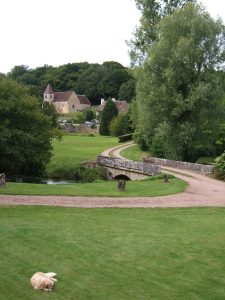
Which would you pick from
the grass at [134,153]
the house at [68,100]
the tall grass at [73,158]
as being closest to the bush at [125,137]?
the tall grass at [73,158]

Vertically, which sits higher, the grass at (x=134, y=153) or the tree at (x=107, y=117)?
the tree at (x=107, y=117)

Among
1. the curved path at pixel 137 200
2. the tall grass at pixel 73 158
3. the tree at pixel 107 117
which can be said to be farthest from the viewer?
the tree at pixel 107 117

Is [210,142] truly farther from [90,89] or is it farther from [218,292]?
[90,89]

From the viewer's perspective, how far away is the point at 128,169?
138 ft

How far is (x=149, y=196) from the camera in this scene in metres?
25.4

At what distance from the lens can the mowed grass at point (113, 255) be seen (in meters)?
10.2

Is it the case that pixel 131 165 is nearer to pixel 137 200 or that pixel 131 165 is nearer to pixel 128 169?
pixel 128 169

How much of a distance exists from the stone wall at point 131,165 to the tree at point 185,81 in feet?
15.6

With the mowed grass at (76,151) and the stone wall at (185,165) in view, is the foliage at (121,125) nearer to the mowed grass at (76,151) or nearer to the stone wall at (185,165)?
the mowed grass at (76,151)

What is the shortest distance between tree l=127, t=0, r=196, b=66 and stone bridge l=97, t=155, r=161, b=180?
1289cm

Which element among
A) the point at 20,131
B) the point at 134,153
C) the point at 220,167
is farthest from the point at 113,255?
the point at 134,153

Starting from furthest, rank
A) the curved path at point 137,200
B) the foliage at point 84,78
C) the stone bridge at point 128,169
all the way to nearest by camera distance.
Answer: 1. the foliage at point 84,78
2. the stone bridge at point 128,169
3. the curved path at point 137,200

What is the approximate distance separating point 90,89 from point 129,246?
133010 mm

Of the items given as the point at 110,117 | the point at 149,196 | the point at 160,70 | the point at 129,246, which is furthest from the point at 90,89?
the point at 129,246
